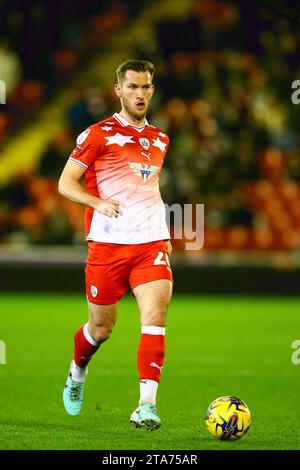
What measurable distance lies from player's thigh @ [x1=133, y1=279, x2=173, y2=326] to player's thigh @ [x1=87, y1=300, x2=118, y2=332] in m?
0.28

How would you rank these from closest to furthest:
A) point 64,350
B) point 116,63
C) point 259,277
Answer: point 64,350 < point 259,277 < point 116,63

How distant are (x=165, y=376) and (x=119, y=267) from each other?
2.72 m

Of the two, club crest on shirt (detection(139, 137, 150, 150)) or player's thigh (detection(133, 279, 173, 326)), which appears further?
club crest on shirt (detection(139, 137, 150, 150))

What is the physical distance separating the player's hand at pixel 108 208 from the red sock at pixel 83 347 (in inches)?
39.4

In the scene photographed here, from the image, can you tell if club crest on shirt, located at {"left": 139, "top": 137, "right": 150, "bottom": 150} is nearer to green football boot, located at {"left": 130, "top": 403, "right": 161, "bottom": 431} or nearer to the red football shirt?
the red football shirt

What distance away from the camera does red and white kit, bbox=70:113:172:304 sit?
6.80 meters

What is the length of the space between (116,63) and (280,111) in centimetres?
496

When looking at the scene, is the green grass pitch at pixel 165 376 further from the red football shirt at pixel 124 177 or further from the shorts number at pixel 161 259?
the red football shirt at pixel 124 177

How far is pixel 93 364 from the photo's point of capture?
33.2 ft

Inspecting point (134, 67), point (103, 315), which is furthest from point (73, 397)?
point (134, 67)

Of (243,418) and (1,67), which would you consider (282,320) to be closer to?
(243,418)

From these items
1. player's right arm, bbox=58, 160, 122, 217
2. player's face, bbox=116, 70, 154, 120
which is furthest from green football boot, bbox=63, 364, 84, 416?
player's face, bbox=116, 70, 154, 120
